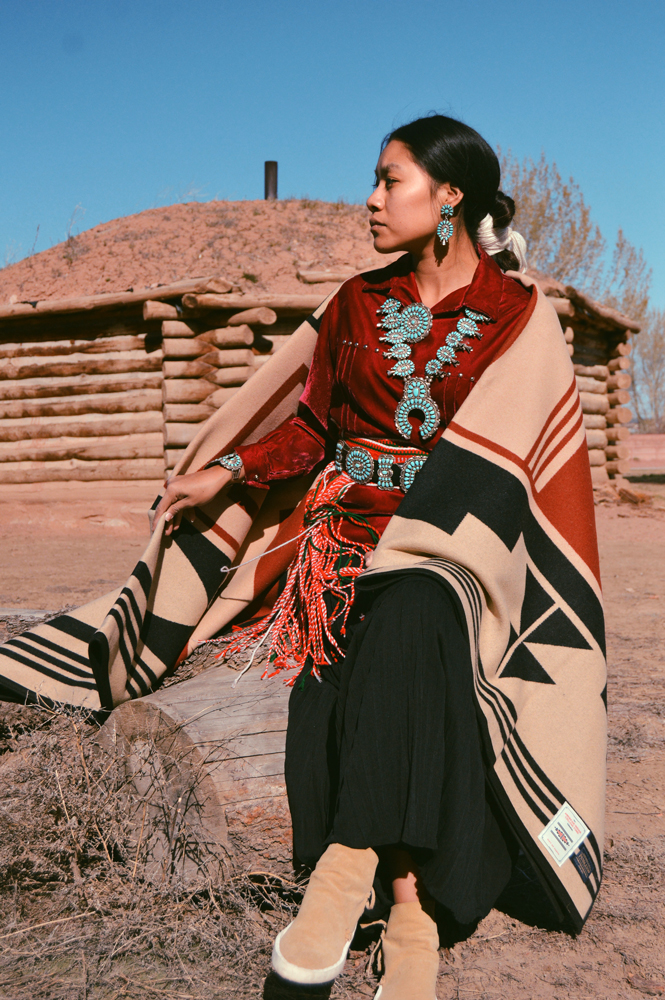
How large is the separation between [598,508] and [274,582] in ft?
29.2

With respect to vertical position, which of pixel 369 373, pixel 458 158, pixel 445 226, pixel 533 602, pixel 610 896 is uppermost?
pixel 458 158

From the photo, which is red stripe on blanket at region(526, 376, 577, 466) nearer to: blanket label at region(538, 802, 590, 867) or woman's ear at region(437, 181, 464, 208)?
woman's ear at region(437, 181, 464, 208)

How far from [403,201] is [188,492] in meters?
1.03

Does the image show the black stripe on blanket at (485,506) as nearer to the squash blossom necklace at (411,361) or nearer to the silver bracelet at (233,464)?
the squash blossom necklace at (411,361)

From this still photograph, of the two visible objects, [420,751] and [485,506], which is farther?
[485,506]

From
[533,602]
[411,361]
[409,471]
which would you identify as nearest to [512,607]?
[533,602]

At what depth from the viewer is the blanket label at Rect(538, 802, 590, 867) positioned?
1.70 meters

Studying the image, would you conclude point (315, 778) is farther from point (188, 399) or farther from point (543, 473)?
point (188, 399)

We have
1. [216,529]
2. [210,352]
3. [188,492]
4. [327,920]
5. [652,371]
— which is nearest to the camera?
[327,920]

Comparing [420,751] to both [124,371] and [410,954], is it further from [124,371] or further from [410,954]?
[124,371]

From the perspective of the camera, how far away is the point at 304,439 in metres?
2.40

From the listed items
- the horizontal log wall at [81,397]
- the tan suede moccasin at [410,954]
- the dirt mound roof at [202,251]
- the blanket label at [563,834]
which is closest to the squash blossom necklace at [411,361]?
the blanket label at [563,834]

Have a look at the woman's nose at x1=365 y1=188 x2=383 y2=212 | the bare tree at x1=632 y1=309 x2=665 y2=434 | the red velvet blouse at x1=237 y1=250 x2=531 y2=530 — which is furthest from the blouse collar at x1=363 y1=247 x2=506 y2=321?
the bare tree at x1=632 y1=309 x2=665 y2=434

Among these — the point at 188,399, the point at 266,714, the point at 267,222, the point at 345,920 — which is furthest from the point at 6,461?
the point at 345,920
